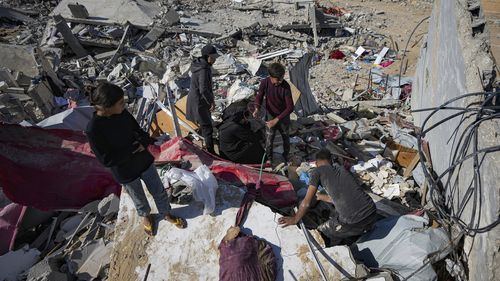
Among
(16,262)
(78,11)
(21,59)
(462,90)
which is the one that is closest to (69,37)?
(78,11)

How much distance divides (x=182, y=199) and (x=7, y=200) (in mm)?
2523

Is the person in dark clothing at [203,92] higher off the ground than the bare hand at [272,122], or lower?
higher

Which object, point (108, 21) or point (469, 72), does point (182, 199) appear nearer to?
point (469, 72)

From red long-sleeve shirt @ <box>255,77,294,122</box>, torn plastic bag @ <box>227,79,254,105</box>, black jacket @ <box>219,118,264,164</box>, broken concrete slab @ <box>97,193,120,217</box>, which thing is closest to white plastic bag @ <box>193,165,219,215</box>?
broken concrete slab @ <box>97,193,120,217</box>

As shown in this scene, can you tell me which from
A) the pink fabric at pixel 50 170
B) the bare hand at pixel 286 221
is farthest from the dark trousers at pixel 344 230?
the pink fabric at pixel 50 170

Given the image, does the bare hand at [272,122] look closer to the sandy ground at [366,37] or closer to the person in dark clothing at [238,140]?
the person in dark clothing at [238,140]

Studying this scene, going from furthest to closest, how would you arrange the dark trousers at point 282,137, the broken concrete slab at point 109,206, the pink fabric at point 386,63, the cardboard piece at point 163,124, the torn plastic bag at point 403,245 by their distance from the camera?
the pink fabric at point 386,63 < the cardboard piece at point 163,124 < the dark trousers at point 282,137 < the broken concrete slab at point 109,206 < the torn plastic bag at point 403,245

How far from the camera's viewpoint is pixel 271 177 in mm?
5137

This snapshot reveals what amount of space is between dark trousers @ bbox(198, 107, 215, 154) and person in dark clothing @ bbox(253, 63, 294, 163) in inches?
30.6

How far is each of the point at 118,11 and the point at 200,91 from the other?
834 centimetres

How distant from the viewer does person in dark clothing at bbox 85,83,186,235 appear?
313 centimetres

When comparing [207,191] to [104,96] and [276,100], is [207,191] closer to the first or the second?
[104,96]

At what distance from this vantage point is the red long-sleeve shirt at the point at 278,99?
17.4 feet

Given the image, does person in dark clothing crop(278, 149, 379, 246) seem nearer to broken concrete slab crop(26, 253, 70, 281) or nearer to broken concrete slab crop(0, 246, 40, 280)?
broken concrete slab crop(26, 253, 70, 281)
